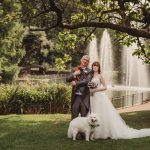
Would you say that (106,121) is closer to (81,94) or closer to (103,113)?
(103,113)

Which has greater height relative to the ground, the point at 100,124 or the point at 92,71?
the point at 92,71

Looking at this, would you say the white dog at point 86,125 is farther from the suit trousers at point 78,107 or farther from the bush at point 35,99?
the bush at point 35,99

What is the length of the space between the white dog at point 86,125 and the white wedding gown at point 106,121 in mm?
513

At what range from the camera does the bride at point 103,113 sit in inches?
539

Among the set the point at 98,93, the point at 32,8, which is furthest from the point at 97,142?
the point at 32,8

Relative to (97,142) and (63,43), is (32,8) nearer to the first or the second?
(63,43)

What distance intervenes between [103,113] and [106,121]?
10.3 inches

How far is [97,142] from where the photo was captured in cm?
1304

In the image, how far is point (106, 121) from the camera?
13.8 meters

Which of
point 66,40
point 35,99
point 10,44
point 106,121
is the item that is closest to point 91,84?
point 106,121

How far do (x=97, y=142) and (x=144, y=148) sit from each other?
4.77ft

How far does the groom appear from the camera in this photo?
1366 centimetres

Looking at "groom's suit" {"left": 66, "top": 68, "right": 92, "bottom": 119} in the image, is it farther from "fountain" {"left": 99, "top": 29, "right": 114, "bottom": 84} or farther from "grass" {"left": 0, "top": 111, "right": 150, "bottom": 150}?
"fountain" {"left": 99, "top": 29, "right": 114, "bottom": 84}

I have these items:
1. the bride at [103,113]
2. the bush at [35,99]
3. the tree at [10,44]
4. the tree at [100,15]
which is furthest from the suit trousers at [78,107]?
the tree at [10,44]
